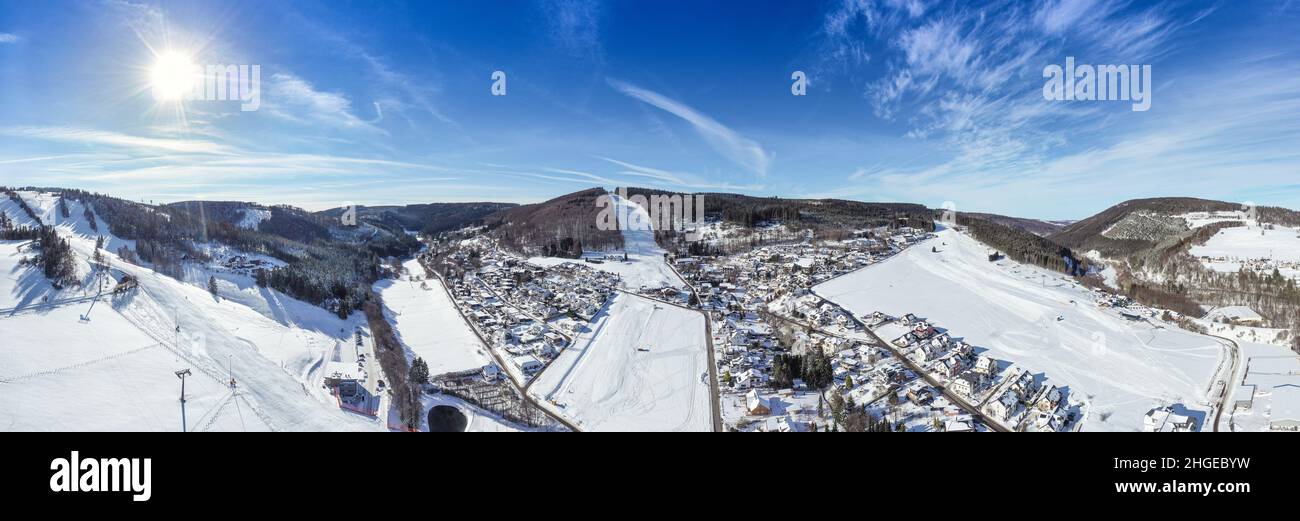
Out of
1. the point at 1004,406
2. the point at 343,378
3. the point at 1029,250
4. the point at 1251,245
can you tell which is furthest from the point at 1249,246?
the point at 343,378

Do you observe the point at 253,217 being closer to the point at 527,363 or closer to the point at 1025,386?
the point at 527,363

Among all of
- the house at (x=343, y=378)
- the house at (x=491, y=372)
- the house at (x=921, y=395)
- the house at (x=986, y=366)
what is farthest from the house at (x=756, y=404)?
the house at (x=343, y=378)

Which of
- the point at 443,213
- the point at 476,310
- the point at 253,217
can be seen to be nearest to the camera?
the point at 476,310

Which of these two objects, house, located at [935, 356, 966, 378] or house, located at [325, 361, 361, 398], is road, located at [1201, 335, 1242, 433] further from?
house, located at [325, 361, 361, 398]

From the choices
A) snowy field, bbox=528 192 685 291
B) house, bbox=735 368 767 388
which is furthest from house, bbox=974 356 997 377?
snowy field, bbox=528 192 685 291
